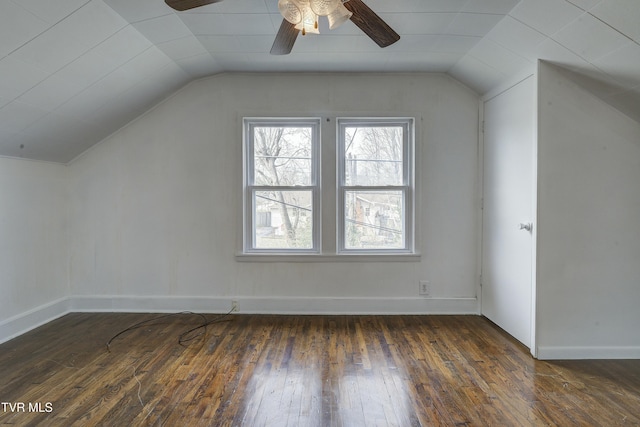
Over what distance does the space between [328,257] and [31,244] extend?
107 inches

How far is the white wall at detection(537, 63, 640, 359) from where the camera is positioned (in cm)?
248

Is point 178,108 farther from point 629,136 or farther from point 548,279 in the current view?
point 629,136

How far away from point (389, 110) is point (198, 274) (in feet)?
8.33

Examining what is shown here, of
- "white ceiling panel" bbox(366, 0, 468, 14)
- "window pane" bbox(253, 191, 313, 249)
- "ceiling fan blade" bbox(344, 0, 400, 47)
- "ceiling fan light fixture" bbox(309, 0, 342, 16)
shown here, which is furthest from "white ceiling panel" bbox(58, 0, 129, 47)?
"window pane" bbox(253, 191, 313, 249)

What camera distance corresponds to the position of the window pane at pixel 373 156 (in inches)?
139

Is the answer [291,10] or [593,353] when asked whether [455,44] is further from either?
[593,353]

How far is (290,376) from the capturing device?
7.49ft

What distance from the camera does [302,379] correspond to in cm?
225

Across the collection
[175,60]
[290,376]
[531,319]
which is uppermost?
[175,60]

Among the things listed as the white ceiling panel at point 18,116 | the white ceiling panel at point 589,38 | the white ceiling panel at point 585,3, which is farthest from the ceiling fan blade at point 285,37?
the white ceiling panel at point 18,116

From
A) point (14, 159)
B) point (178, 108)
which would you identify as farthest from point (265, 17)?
point (14, 159)

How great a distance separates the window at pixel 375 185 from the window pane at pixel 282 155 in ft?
1.18

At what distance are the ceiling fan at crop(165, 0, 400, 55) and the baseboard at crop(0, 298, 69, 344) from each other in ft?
9.52

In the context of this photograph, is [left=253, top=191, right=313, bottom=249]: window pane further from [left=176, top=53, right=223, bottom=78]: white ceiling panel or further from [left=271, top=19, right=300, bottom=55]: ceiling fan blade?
[left=271, top=19, right=300, bottom=55]: ceiling fan blade
